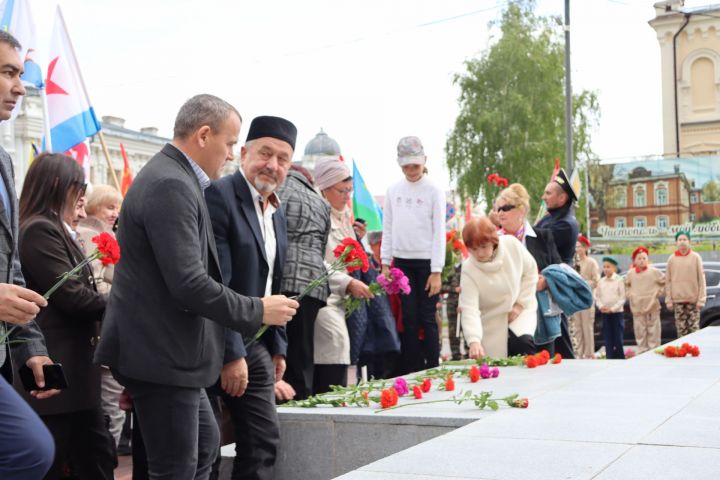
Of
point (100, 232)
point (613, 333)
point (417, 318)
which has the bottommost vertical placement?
point (613, 333)

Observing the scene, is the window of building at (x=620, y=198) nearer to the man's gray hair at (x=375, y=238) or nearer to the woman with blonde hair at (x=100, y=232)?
the man's gray hair at (x=375, y=238)

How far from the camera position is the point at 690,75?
41.1 metres

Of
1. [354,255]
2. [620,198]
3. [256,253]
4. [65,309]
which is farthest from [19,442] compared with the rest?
[620,198]

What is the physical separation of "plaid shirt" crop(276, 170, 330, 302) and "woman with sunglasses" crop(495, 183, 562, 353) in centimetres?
219

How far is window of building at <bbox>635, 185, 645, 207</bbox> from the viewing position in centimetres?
2503

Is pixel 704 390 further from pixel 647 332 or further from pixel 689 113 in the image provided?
pixel 689 113

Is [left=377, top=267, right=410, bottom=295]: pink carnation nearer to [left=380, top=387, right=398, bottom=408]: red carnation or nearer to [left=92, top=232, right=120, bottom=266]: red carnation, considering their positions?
[left=380, top=387, right=398, bottom=408]: red carnation

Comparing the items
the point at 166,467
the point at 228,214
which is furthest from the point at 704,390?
the point at 166,467

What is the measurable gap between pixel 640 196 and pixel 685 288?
1019 centimetres

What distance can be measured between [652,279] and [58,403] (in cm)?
1271

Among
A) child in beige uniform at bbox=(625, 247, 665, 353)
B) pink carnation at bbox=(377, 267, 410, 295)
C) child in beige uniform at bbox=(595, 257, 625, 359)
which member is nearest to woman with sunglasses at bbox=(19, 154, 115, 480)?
pink carnation at bbox=(377, 267, 410, 295)

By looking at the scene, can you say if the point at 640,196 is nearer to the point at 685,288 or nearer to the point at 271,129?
the point at 685,288

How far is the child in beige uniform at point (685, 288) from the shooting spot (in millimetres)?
15258

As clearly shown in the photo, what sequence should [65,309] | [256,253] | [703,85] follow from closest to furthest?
[256,253], [65,309], [703,85]
